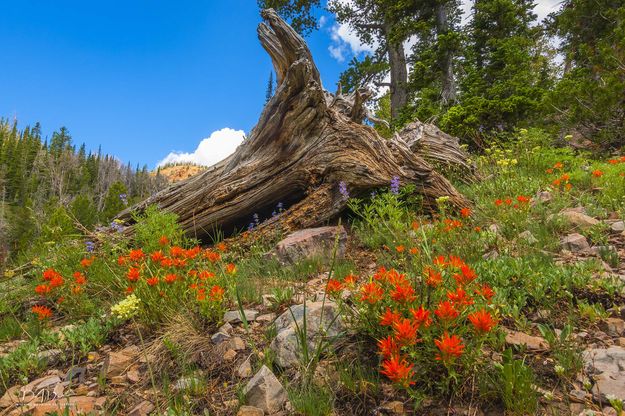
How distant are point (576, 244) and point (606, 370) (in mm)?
2209

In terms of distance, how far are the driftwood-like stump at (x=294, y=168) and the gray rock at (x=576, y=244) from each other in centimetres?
216

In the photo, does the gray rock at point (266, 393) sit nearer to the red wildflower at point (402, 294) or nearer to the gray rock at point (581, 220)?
the red wildflower at point (402, 294)

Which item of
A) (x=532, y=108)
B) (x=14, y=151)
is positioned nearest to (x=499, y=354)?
(x=532, y=108)

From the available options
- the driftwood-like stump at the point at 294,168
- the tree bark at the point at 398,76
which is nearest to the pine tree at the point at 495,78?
the tree bark at the point at 398,76

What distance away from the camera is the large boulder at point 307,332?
7.27 ft

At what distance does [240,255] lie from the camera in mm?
5379

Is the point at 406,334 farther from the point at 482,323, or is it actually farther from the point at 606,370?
the point at 606,370

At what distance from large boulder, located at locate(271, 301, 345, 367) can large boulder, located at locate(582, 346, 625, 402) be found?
4.43ft

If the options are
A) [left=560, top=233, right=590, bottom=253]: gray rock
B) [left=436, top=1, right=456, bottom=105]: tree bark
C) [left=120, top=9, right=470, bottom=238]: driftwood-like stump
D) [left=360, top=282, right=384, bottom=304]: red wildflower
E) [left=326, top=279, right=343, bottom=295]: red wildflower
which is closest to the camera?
[left=360, top=282, right=384, bottom=304]: red wildflower

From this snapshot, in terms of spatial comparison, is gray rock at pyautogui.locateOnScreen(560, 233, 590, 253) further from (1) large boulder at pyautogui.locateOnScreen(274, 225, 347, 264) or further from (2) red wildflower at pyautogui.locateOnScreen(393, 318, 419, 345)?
(2) red wildflower at pyautogui.locateOnScreen(393, 318, 419, 345)

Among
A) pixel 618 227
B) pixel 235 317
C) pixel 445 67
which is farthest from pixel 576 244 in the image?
pixel 445 67

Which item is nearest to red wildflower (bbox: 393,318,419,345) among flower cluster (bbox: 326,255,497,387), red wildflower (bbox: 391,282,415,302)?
flower cluster (bbox: 326,255,497,387)

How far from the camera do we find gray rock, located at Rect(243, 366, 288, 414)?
1941 millimetres

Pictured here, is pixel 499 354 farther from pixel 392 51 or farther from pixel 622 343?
pixel 392 51
